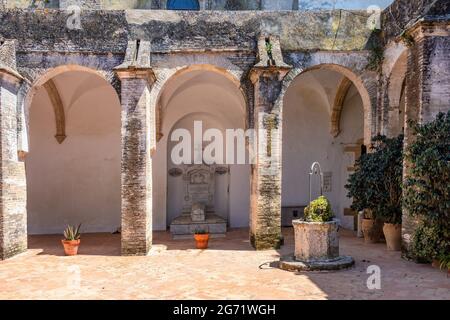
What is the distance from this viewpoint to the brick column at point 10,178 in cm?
943

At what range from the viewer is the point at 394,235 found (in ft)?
32.5

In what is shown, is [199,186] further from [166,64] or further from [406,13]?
[406,13]

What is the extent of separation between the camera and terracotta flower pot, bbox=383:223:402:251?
32.4 feet

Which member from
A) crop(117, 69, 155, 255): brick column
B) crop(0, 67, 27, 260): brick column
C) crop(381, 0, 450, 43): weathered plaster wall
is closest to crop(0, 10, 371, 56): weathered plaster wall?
crop(381, 0, 450, 43): weathered plaster wall

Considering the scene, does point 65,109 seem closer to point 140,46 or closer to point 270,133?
point 140,46

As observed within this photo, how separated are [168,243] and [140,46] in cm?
535

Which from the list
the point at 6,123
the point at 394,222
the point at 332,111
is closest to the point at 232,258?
the point at 394,222

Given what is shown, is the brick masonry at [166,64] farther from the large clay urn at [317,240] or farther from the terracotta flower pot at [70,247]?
the large clay urn at [317,240]

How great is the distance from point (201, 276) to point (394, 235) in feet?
16.3

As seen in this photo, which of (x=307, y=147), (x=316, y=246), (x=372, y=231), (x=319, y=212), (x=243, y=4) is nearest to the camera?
(x=316, y=246)

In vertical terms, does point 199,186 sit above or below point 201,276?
above

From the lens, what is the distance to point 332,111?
14.1m

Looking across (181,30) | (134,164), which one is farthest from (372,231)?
(181,30)

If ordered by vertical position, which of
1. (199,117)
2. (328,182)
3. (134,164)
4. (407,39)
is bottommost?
(328,182)
